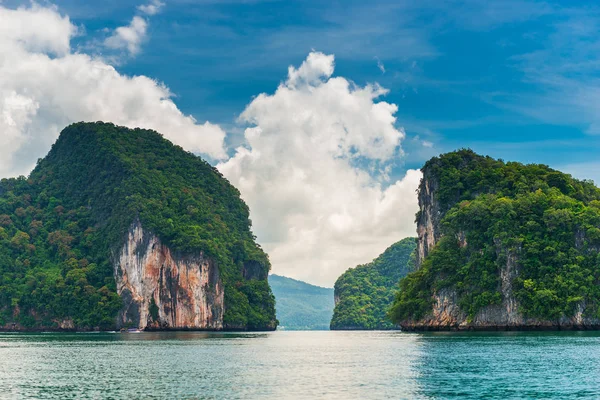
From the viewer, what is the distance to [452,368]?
144ft

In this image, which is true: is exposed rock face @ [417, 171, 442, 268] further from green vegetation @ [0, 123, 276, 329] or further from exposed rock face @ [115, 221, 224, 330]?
exposed rock face @ [115, 221, 224, 330]

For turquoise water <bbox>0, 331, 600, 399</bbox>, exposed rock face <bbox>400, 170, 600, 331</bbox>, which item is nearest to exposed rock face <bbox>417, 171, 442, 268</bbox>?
exposed rock face <bbox>400, 170, 600, 331</bbox>

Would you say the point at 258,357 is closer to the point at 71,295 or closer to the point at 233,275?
the point at 71,295

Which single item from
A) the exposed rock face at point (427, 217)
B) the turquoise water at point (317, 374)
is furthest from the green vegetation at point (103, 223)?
the turquoise water at point (317, 374)

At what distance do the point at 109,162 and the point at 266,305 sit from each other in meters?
43.4

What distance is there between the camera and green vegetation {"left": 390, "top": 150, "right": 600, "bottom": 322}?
88.3 metres

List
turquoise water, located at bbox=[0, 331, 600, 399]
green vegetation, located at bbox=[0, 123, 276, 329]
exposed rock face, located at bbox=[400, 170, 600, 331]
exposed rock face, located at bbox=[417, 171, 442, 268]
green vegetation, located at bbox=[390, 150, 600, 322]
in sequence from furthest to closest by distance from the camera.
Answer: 1. green vegetation, located at bbox=[0, 123, 276, 329]
2. exposed rock face, located at bbox=[417, 171, 442, 268]
3. green vegetation, located at bbox=[390, 150, 600, 322]
4. exposed rock face, located at bbox=[400, 170, 600, 331]
5. turquoise water, located at bbox=[0, 331, 600, 399]

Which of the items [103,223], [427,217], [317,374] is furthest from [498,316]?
[103,223]

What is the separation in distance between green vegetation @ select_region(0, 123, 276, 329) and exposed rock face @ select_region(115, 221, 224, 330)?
2.02 meters

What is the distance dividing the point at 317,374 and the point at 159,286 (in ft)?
296

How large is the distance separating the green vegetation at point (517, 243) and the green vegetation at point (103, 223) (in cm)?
4592

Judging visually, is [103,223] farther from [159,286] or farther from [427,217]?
[427,217]

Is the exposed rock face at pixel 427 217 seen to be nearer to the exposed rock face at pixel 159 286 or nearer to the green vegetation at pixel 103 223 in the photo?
the green vegetation at pixel 103 223

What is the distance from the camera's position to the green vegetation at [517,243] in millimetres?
88312
